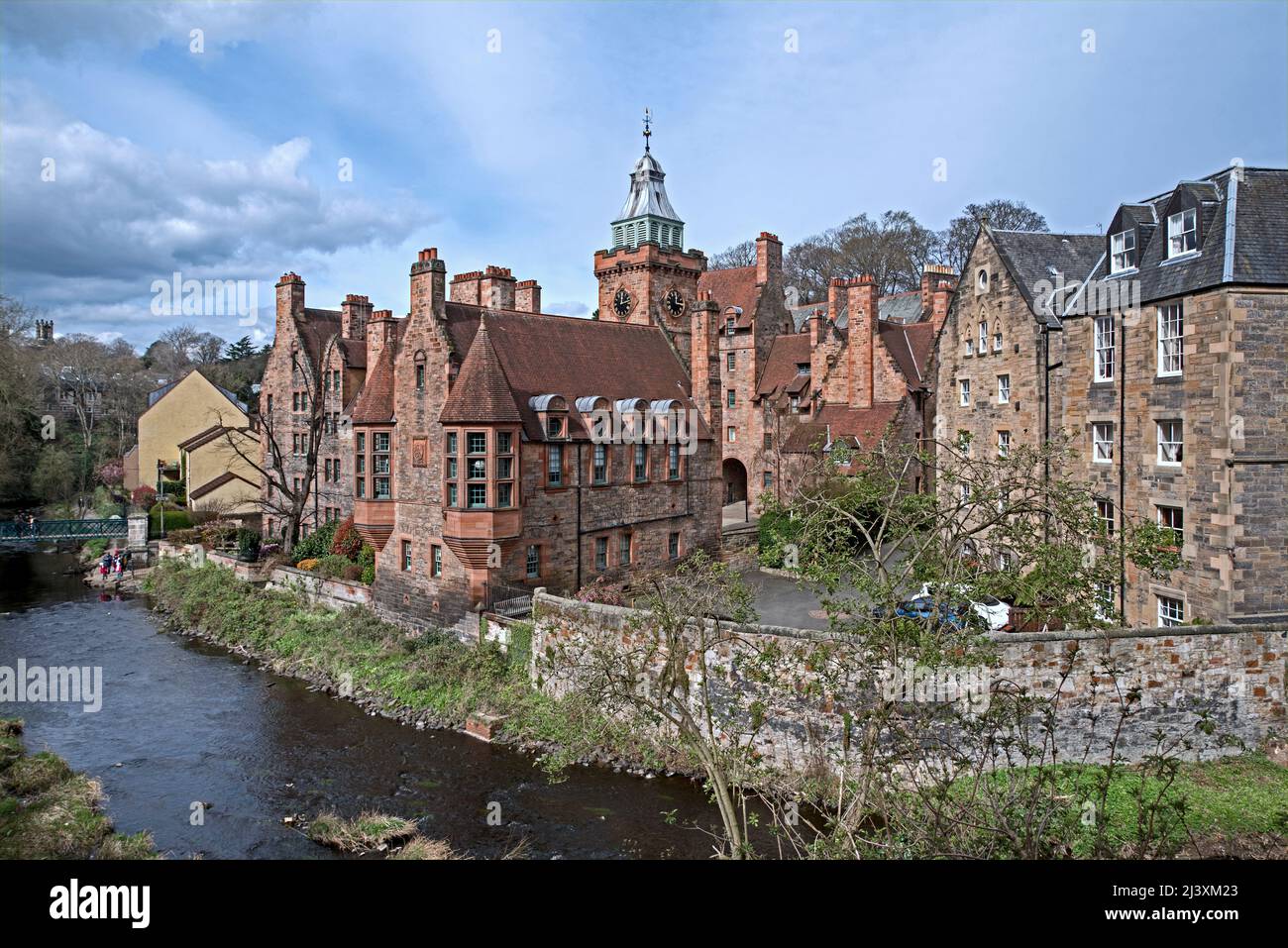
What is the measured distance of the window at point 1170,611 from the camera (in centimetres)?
1927

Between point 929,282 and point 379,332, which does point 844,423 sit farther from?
point 379,332

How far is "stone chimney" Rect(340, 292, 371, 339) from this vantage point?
3678 centimetres

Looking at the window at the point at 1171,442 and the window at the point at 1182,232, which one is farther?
the window at the point at 1182,232

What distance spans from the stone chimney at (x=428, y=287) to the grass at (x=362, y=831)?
15.2m

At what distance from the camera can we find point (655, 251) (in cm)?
3516

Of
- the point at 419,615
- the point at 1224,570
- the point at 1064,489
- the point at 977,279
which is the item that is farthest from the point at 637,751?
the point at 977,279

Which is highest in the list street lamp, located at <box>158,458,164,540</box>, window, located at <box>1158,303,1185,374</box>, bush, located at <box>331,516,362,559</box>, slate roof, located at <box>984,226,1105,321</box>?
slate roof, located at <box>984,226,1105,321</box>

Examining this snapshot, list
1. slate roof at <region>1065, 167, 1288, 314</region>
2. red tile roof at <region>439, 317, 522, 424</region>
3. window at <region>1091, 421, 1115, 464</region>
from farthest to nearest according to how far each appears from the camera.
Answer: red tile roof at <region>439, 317, 522, 424</region>
window at <region>1091, 421, 1115, 464</region>
slate roof at <region>1065, 167, 1288, 314</region>

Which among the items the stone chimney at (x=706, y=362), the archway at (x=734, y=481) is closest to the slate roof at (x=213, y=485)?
the archway at (x=734, y=481)

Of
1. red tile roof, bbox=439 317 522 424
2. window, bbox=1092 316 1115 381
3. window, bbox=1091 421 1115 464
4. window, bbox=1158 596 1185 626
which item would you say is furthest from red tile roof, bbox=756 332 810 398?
window, bbox=1158 596 1185 626

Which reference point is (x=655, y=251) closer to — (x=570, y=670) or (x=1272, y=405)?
(x=570, y=670)

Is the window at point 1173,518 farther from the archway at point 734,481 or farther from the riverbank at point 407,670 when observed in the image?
the archway at point 734,481

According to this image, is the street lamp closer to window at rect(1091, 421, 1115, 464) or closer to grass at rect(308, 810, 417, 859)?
grass at rect(308, 810, 417, 859)

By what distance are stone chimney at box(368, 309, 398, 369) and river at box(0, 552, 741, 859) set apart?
1211 cm
